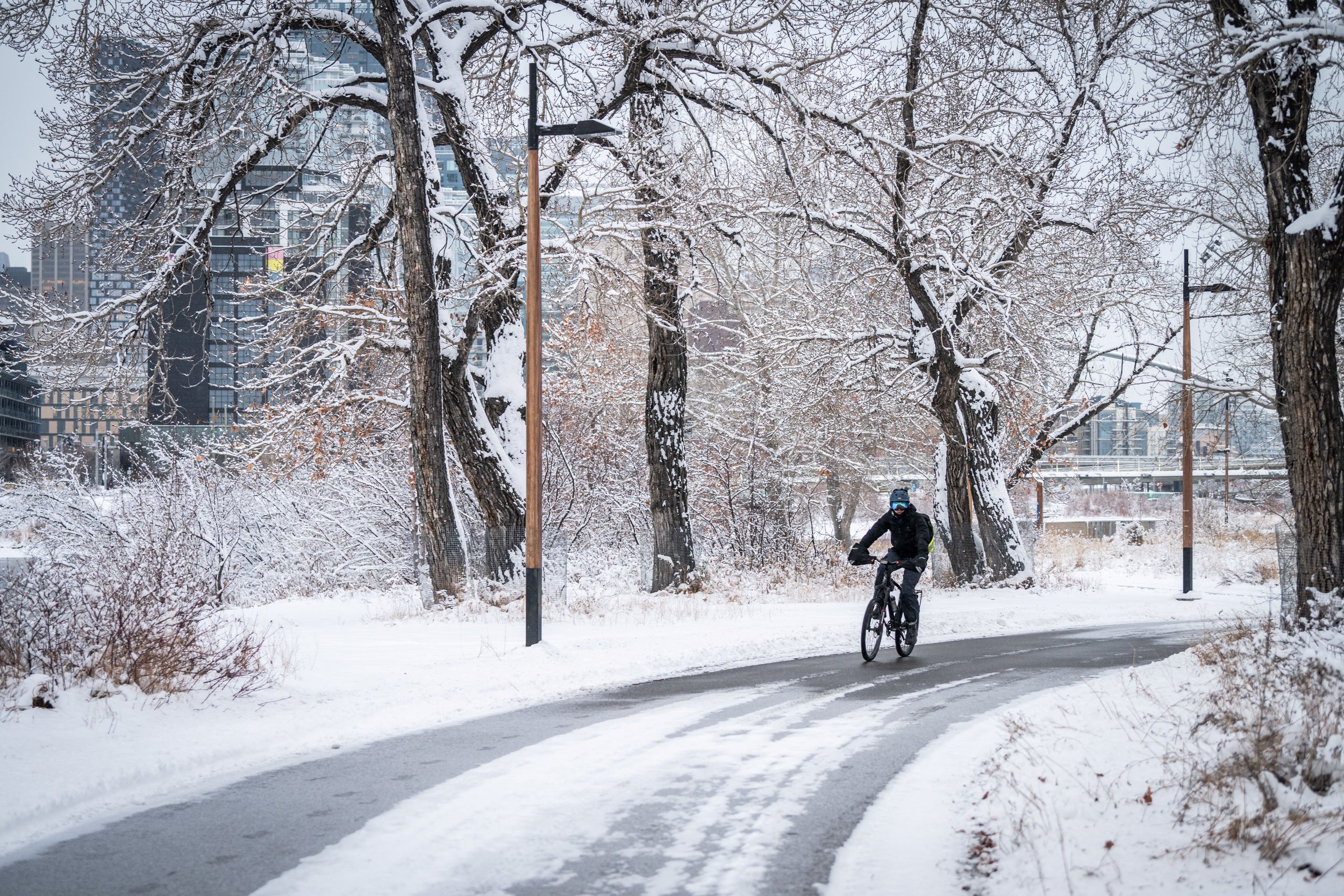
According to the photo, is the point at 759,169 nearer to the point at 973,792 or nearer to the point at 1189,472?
the point at 1189,472

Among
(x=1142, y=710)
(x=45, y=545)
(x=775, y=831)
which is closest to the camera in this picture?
(x=775, y=831)

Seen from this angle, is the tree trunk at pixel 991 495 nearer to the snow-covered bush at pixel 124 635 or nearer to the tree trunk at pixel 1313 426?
the tree trunk at pixel 1313 426

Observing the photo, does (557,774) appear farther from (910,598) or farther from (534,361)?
(910,598)

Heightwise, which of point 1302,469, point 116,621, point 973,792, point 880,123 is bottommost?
point 973,792

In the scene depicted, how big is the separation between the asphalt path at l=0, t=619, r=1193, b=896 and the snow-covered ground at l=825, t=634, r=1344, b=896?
242 millimetres

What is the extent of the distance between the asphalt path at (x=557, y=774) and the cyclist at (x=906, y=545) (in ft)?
3.98

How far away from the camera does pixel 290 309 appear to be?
65.3 feet

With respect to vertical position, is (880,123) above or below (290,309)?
above

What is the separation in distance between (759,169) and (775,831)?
52.1 feet

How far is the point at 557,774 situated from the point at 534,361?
21.9 ft

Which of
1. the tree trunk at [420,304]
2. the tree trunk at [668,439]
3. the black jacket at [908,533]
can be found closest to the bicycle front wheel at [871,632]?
the black jacket at [908,533]

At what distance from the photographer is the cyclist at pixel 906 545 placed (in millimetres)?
12953

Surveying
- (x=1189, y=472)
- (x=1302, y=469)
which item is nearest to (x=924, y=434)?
(x=1189, y=472)

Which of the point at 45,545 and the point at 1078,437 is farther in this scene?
the point at 1078,437
